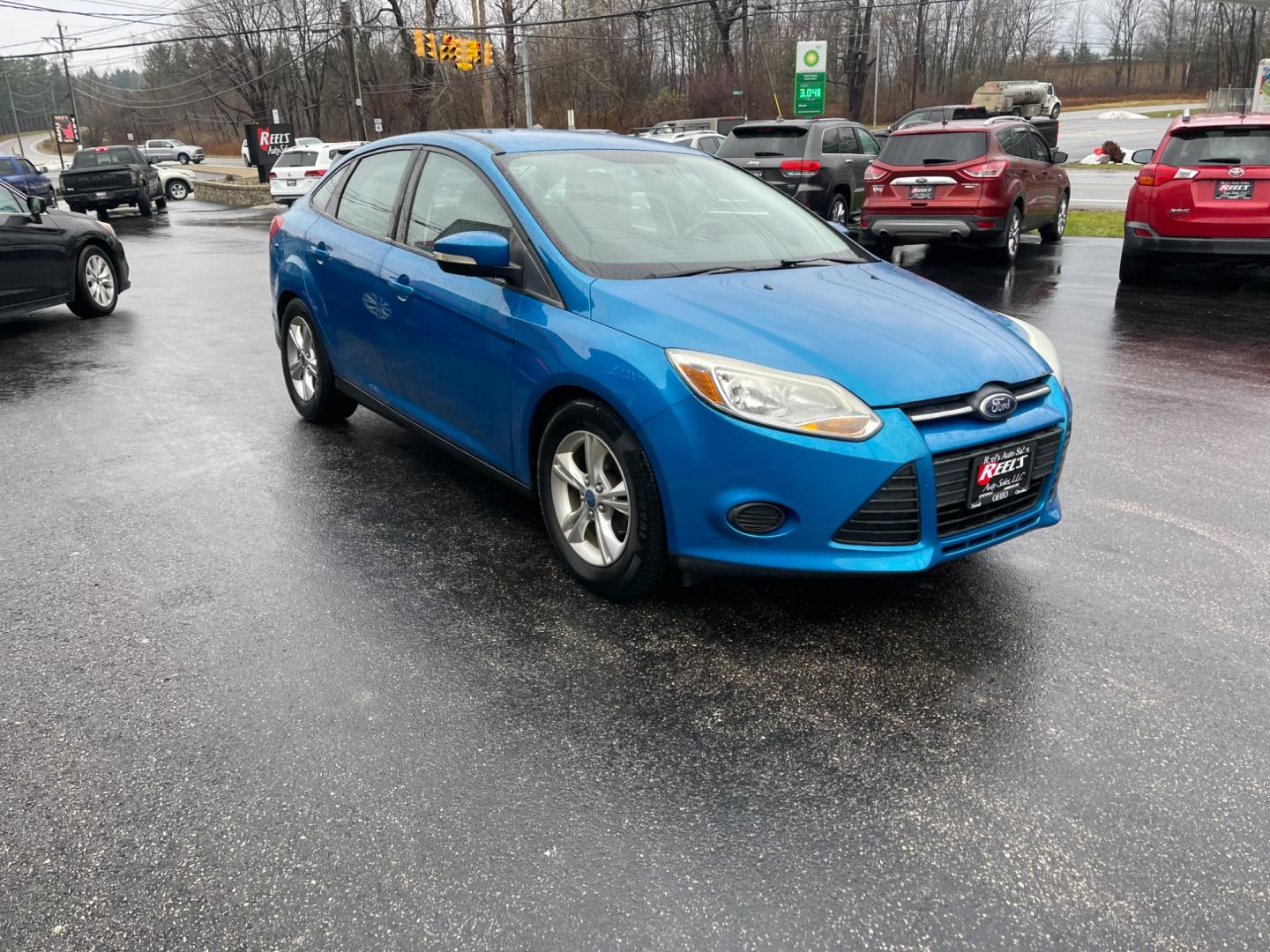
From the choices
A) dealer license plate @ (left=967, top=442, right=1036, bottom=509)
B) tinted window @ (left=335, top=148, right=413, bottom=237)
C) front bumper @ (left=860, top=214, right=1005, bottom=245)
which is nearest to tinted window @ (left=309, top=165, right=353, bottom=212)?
tinted window @ (left=335, top=148, right=413, bottom=237)

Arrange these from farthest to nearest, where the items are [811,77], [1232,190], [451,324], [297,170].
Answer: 1. [811,77]
2. [297,170]
3. [1232,190]
4. [451,324]

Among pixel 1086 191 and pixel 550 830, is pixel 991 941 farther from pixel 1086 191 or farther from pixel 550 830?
pixel 1086 191

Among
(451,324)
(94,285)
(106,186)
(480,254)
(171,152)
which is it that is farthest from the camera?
(171,152)

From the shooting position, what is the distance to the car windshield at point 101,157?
87.1 feet

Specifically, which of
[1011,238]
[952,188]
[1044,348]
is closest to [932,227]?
[952,188]

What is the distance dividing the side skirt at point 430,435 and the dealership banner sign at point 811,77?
3106cm

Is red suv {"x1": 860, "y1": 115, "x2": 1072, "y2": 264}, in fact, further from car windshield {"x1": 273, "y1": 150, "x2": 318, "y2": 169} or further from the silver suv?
the silver suv

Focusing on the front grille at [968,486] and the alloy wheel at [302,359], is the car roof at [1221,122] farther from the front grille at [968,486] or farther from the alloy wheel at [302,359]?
the alloy wheel at [302,359]

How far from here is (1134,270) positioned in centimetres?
1059

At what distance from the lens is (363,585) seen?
3.92 metres

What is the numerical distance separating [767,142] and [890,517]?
1309cm

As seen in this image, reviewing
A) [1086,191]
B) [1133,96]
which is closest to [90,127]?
[1133,96]

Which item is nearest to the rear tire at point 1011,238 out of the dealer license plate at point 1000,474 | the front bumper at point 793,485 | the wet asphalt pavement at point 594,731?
the wet asphalt pavement at point 594,731

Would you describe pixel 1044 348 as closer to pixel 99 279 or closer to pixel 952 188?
pixel 952 188
